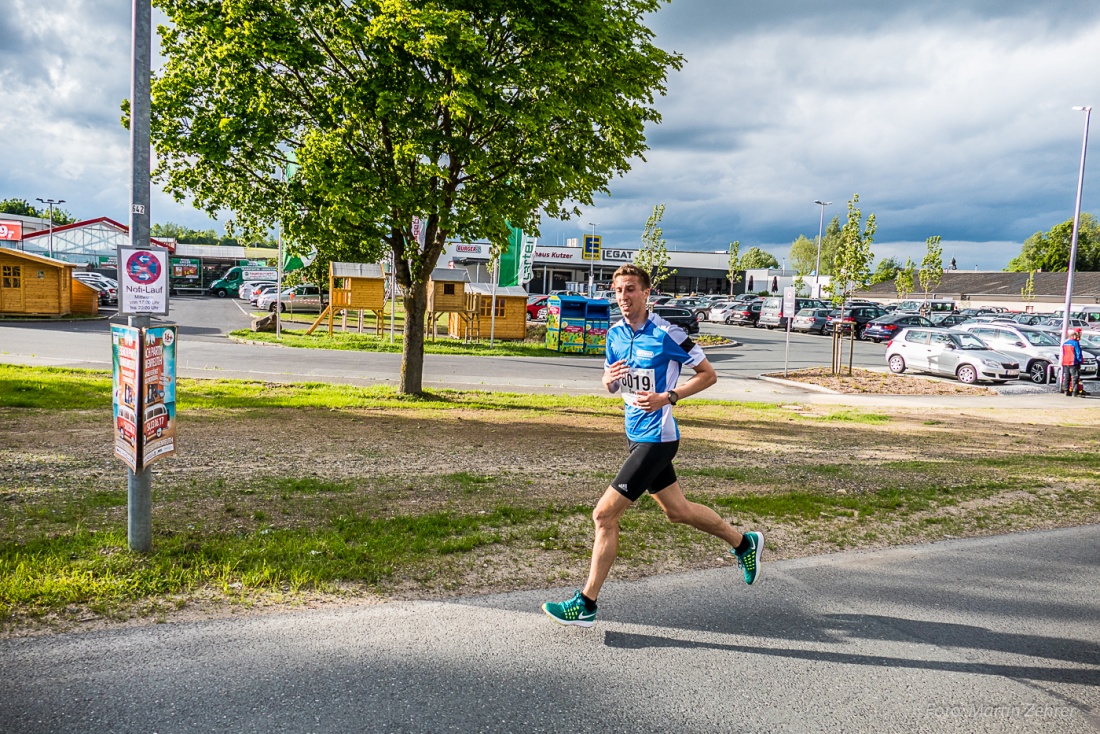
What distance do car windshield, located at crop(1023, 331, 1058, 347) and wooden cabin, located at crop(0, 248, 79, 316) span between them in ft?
117

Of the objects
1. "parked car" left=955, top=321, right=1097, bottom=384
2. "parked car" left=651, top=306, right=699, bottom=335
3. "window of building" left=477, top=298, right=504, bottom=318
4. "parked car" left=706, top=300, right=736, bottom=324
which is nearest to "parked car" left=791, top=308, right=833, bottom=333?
"parked car" left=706, top=300, right=736, bottom=324

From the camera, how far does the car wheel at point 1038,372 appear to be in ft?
74.3

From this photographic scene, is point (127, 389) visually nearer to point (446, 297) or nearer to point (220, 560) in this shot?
point (220, 560)

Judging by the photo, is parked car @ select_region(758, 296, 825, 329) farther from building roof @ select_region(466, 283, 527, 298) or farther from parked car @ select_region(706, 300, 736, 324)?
building roof @ select_region(466, 283, 527, 298)

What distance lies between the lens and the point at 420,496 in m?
6.75

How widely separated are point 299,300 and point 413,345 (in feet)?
103

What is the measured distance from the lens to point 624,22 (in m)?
12.7

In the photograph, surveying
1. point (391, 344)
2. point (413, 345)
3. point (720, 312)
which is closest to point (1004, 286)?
point (720, 312)

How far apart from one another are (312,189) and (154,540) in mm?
7921

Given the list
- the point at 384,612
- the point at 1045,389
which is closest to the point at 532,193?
the point at 384,612

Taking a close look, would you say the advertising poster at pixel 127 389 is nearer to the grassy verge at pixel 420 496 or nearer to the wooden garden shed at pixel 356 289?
the grassy verge at pixel 420 496

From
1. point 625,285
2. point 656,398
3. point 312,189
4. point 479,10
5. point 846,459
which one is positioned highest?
point 479,10

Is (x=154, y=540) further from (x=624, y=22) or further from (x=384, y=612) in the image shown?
(x=624, y=22)

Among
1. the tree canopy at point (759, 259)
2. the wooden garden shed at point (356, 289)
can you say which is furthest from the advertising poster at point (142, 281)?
Result: the tree canopy at point (759, 259)
